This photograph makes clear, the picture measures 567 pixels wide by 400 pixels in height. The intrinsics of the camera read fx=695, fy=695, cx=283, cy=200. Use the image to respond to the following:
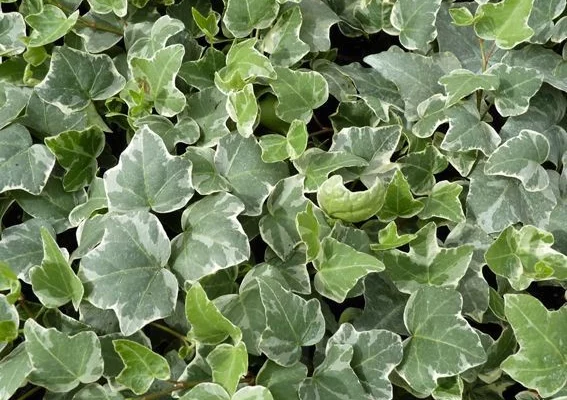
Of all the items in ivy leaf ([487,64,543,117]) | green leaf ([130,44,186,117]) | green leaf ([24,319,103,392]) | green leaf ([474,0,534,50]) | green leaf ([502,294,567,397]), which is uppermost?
green leaf ([474,0,534,50])

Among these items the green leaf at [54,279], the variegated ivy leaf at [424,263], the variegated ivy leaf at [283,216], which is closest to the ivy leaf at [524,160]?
the variegated ivy leaf at [424,263]

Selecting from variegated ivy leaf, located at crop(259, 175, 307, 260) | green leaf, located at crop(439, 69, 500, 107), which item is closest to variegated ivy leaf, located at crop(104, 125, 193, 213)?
variegated ivy leaf, located at crop(259, 175, 307, 260)

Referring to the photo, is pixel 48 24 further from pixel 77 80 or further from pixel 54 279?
pixel 54 279

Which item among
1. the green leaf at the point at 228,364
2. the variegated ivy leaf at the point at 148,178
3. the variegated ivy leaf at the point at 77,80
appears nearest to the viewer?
the green leaf at the point at 228,364

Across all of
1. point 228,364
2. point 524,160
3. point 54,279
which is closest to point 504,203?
point 524,160

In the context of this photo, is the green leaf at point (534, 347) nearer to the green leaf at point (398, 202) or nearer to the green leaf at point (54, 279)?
the green leaf at point (398, 202)

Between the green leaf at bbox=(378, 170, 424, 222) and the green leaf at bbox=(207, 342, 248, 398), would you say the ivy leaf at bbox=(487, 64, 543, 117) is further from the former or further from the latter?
the green leaf at bbox=(207, 342, 248, 398)
